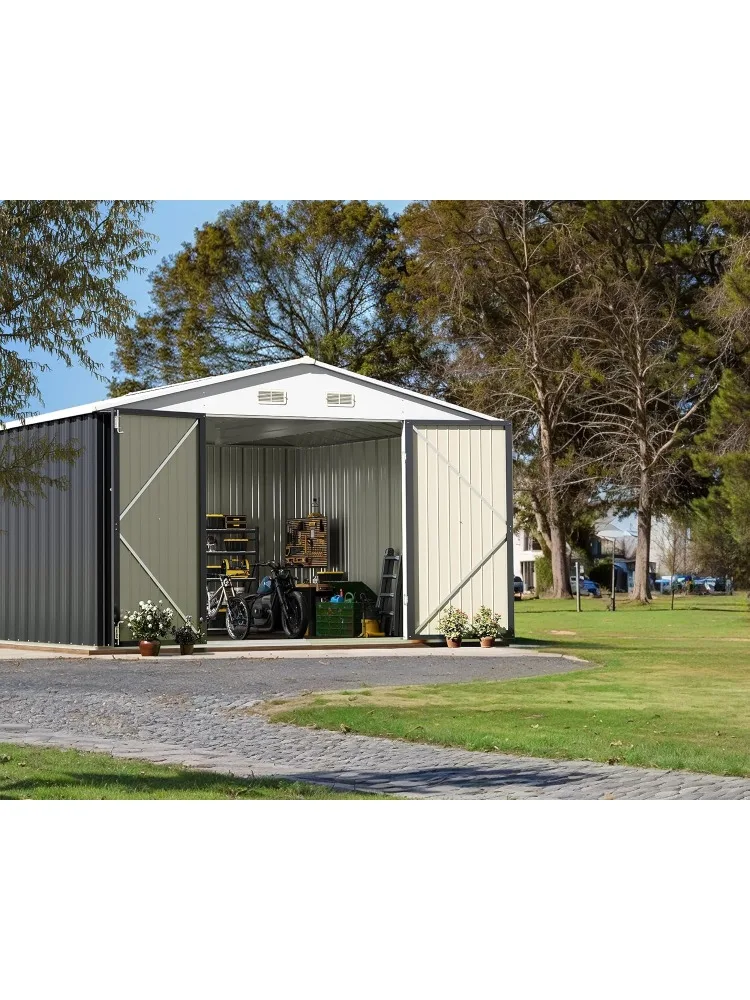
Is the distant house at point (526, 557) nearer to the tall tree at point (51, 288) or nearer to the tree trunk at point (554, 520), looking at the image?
the tree trunk at point (554, 520)

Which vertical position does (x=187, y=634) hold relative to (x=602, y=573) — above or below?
below

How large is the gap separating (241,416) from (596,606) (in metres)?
16.8

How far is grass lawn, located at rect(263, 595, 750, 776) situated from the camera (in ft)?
29.6

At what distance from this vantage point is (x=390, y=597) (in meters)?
19.7

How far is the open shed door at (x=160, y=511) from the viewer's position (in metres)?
17.0

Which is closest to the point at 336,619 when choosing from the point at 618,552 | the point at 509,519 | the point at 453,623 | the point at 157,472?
the point at 453,623

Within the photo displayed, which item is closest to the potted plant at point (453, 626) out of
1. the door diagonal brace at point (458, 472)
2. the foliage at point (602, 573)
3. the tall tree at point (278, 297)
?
the door diagonal brace at point (458, 472)

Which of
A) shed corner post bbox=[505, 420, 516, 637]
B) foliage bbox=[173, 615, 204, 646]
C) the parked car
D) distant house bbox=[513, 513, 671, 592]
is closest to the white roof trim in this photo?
shed corner post bbox=[505, 420, 516, 637]

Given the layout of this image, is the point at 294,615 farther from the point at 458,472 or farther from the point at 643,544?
the point at 643,544

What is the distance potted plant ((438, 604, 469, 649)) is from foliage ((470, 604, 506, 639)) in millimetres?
111

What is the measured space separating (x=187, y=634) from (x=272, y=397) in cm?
339
